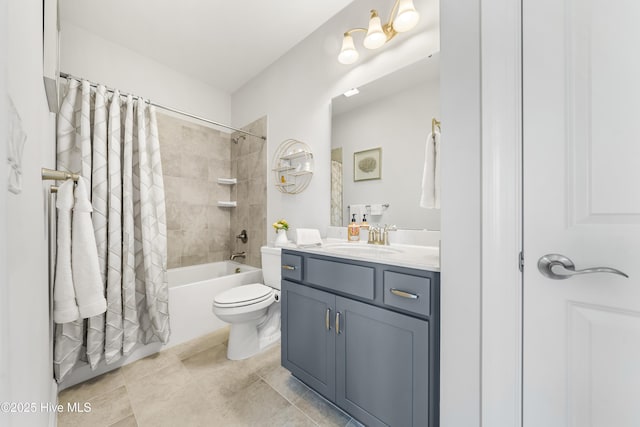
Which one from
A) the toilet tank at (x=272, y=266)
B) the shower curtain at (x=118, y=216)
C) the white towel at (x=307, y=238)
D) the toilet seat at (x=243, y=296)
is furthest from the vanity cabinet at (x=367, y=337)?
the shower curtain at (x=118, y=216)

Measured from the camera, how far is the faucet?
1559 mm

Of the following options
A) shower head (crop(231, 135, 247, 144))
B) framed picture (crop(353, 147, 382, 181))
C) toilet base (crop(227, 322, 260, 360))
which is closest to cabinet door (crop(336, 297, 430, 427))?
toilet base (crop(227, 322, 260, 360))

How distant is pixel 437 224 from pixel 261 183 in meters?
1.83

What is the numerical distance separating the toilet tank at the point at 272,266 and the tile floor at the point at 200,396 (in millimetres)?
550

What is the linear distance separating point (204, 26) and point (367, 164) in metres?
1.82

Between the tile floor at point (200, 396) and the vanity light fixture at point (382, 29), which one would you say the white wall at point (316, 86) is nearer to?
the vanity light fixture at point (382, 29)

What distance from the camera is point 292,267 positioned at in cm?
140

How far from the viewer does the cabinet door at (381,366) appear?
919 millimetres

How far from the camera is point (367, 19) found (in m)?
1.72

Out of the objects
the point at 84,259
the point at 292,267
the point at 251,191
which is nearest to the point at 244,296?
the point at 292,267
